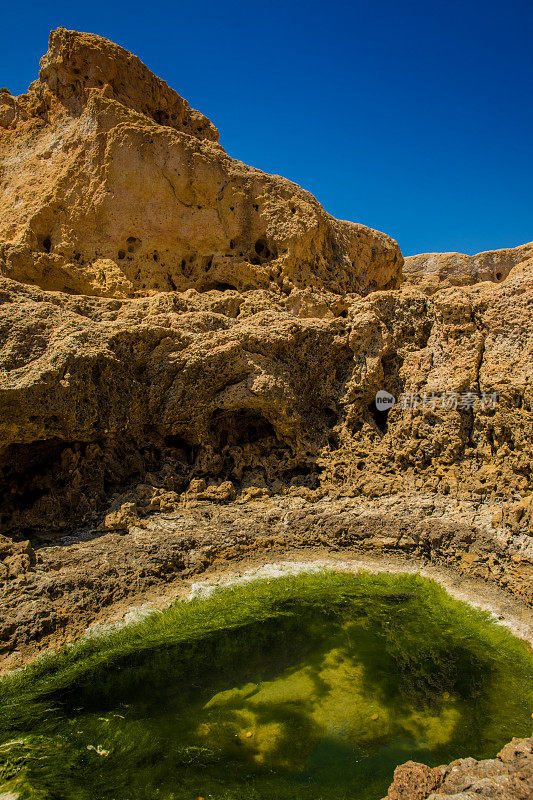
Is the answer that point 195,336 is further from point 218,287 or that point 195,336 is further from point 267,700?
point 267,700

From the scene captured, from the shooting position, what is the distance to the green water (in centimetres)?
528

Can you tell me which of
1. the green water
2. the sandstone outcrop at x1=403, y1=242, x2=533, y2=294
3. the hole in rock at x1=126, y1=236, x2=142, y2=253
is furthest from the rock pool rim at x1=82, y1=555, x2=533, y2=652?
the sandstone outcrop at x1=403, y1=242, x2=533, y2=294

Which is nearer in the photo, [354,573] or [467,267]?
[354,573]

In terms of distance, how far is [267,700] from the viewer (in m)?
6.53

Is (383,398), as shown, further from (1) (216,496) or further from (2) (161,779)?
(2) (161,779)

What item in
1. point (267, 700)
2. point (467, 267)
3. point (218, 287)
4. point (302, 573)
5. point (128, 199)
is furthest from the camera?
point (467, 267)

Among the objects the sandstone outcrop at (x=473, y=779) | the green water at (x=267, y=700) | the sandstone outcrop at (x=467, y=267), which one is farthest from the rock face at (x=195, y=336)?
the sandstone outcrop at (x=467, y=267)

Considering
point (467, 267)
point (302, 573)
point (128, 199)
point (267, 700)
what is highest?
point (467, 267)

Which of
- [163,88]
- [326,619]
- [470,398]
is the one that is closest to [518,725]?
[326,619]

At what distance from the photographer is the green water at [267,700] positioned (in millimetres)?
5281

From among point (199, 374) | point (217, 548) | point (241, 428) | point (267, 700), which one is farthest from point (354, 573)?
point (199, 374)

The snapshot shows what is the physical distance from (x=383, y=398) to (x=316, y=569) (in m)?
5.01

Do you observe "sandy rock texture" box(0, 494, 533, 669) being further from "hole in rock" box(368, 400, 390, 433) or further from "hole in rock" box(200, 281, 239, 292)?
"hole in rock" box(200, 281, 239, 292)

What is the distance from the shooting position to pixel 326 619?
8.50m
